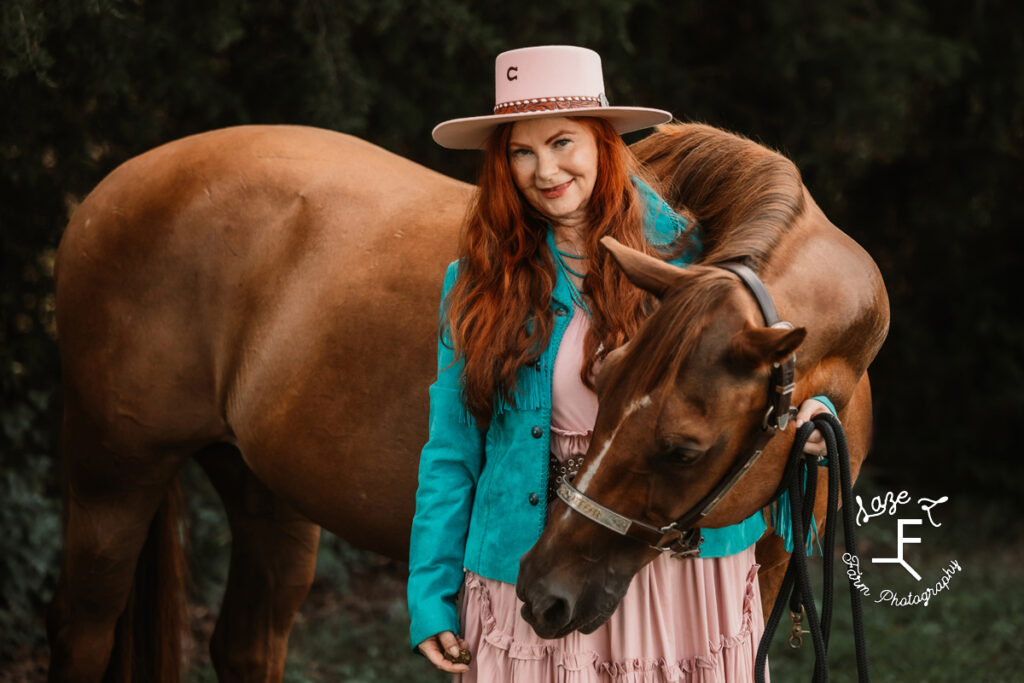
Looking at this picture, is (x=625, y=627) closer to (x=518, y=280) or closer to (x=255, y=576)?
(x=518, y=280)

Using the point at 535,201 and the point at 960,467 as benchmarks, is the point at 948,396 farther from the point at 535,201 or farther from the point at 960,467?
the point at 535,201

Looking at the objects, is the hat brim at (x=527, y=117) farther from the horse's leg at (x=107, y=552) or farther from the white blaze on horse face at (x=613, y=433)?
the horse's leg at (x=107, y=552)

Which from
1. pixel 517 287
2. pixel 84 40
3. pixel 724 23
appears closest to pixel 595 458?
pixel 517 287

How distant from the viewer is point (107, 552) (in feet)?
9.78

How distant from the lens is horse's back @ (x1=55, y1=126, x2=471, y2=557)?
2.52 meters

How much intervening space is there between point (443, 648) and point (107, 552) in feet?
5.31

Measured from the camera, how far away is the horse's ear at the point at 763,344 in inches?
56.8

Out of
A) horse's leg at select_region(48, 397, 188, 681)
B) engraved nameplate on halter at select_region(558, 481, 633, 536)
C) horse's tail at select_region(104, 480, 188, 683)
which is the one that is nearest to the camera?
A: engraved nameplate on halter at select_region(558, 481, 633, 536)

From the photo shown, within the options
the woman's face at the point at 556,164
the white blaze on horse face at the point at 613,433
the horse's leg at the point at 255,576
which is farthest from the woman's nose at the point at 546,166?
the horse's leg at the point at 255,576

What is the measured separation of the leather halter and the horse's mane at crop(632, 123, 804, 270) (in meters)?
0.13

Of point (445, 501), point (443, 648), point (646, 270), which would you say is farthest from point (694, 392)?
point (443, 648)

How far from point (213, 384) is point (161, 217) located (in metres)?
0.49

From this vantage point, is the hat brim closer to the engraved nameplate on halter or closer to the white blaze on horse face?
the white blaze on horse face

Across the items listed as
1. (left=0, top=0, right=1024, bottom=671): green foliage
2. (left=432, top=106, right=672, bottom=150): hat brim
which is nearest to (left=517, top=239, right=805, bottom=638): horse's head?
(left=432, top=106, right=672, bottom=150): hat brim
